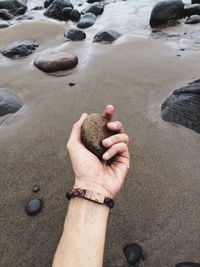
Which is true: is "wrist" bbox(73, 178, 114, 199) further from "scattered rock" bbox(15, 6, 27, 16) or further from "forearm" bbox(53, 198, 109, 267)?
"scattered rock" bbox(15, 6, 27, 16)

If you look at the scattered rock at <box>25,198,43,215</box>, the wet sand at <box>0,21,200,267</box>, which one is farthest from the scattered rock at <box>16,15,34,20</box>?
the scattered rock at <box>25,198,43,215</box>

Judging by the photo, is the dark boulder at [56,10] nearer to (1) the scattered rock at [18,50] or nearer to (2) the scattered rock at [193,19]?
(1) the scattered rock at [18,50]

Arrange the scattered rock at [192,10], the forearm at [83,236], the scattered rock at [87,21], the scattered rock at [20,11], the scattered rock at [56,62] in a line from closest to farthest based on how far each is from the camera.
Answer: the forearm at [83,236]
the scattered rock at [56,62]
the scattered rock at [87,21]
the scattered rock at [192,10]
the scattered rock at [20,11]

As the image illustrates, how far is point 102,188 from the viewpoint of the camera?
1.67 m

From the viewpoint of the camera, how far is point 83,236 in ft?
4.75

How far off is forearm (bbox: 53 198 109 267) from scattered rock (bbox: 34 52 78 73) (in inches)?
131

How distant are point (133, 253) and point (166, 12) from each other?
631cm

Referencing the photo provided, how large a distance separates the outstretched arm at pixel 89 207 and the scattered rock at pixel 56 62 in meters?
2.76

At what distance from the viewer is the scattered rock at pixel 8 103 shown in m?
3.56

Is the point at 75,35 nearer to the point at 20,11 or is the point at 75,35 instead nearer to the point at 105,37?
the point at 105,37

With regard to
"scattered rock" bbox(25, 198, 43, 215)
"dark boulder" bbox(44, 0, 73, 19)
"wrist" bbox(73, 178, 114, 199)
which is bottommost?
"dark boulder" bbox(44, 0, 73, 19)

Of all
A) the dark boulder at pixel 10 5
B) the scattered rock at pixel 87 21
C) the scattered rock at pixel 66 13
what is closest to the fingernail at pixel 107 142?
the scattered rock at pixel 87 21

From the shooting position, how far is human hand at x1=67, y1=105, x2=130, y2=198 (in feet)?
5.55

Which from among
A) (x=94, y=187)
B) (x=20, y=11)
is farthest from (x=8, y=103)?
(x=20, y=11)
